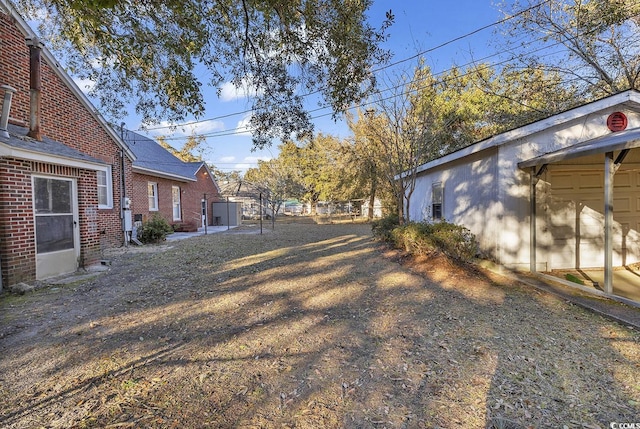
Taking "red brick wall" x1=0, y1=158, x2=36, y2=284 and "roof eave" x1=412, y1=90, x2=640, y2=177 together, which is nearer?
"red brick wall" x1=0, y1=158, x2=36, y2=284

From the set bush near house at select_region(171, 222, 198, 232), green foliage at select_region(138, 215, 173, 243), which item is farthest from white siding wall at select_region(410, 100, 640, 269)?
bush near house at select_region(171, 222, 198, 232)

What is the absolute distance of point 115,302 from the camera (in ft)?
16.5

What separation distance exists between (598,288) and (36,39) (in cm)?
1176

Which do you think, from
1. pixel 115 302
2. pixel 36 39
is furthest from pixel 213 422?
pixel 36 39

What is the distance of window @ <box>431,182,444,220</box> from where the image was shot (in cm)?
1054

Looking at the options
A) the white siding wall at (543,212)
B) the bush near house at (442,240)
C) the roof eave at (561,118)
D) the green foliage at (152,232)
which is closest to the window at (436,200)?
the bush near house at (442,240)

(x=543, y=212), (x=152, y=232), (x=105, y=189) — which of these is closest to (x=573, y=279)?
(x=543, y=212)

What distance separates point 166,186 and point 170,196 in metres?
0.61

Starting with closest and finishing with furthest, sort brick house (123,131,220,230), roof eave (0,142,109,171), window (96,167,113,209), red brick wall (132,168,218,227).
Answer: roof eave (0,142,109,171), window (96,167,113,209), red brick wall (132,168,218,227), brick house (123,131,220,230)

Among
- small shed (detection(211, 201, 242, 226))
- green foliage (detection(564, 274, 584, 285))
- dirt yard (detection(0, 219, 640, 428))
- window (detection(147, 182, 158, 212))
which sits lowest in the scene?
dirt yard (detection(0, 219, 640, 428))

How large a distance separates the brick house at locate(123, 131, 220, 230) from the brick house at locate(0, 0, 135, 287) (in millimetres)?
4408

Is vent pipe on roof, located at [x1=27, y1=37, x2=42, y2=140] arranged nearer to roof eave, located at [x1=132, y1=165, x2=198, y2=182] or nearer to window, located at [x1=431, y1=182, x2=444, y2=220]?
roof eave, located at [x1=132, y1=165, x2=198, y2=182]

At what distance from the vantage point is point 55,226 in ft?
21.4

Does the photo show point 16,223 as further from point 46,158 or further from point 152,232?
point 152,232
